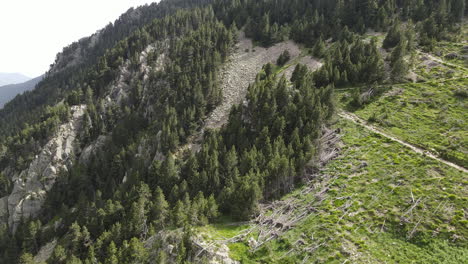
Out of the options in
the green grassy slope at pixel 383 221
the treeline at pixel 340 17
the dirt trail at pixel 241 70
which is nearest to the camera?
the green grassy slope at pixel 383 221

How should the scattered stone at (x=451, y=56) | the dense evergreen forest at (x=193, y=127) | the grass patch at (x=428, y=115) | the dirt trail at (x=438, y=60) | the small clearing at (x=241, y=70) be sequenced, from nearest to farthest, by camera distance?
the grass patch at (x=428, y=115) → the dense evergreen forest at (x=193, y=127) → the dirt trail at (x=438, y=60) → the scattered stone at (x=451, y=56) → the small clearing at (x=241, y=70)

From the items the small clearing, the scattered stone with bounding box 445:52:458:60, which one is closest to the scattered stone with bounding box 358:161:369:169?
the small clearing

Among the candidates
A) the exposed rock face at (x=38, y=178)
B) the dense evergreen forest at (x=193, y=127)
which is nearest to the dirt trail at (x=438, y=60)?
the dense evergreen forest at (x=193, y=127)

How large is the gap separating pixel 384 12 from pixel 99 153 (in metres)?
121

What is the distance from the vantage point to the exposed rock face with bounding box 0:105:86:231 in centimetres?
8438

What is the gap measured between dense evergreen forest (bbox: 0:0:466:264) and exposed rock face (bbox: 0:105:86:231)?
3388mm

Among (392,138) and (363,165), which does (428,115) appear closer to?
(392,138)

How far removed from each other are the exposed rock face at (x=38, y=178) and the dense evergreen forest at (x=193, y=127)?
3.39 m

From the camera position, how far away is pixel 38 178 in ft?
296

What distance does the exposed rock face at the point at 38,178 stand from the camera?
277ft

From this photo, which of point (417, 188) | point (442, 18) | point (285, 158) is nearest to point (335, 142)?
point (285, 158)

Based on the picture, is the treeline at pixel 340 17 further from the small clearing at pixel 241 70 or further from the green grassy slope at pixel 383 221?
the green grassy slope at pixel 383 221

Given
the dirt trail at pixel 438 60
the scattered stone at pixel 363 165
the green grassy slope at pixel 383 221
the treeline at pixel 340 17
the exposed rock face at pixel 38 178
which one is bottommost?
the exposed rock face at pixel 38 178

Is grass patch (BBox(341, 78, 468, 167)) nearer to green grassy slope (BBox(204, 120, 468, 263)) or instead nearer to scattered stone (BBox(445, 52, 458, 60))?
green grassy slope (BBox(204, 120, 468, 263))
